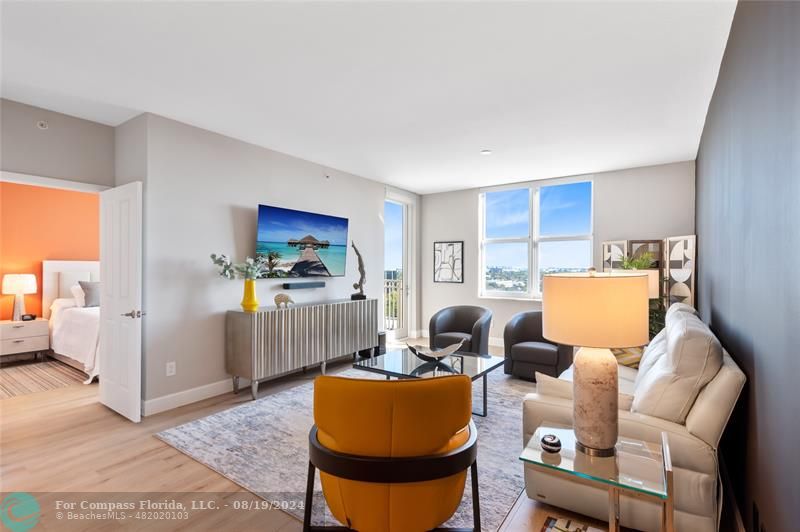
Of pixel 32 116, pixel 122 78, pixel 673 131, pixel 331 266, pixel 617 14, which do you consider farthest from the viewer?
pixel 331 266

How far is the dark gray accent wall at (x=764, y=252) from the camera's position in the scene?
1.16 meters

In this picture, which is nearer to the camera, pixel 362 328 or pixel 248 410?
pixel 248 410

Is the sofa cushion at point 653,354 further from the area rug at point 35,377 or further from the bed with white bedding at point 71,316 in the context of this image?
the area rug at point 35,377

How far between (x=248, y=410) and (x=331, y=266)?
209 cm

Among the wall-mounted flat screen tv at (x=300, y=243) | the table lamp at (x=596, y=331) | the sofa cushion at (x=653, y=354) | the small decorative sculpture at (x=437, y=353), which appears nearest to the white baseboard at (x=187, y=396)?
the wall-mounted flat screen tv at (x=300, y=243)

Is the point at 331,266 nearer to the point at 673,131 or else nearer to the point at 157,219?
the point at 157,219

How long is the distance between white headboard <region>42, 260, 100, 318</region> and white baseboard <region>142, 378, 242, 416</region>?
3.44 m

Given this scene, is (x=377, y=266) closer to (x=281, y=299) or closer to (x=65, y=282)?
(x=281, y=299)

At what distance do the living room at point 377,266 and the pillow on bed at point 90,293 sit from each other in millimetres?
56

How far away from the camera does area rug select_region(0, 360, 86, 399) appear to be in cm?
400

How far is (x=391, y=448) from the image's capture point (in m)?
1.44

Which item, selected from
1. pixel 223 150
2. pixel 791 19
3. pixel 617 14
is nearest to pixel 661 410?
pixel 791 19

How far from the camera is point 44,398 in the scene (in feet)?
12.3

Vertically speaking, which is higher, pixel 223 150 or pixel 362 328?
pixel 223 150
